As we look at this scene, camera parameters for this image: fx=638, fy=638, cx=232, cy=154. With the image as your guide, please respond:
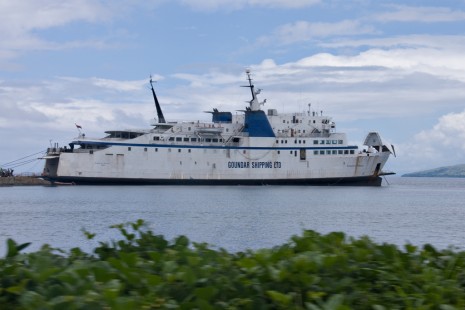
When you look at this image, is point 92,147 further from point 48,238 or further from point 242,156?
point 48,238

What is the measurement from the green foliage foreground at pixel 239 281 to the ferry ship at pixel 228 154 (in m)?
55.7

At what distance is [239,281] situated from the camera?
4.07m

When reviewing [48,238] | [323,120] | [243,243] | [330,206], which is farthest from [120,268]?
[323,120]

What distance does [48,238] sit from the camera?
72.0 feet

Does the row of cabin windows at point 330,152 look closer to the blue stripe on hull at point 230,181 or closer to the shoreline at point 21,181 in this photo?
the blue stripe on hull at point 230,181

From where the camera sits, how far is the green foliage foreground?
143 inches

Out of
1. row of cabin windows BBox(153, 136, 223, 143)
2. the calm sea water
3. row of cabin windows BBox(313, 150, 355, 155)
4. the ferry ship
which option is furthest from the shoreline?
row of cabin windows BBox(313, 150, 355, 155)

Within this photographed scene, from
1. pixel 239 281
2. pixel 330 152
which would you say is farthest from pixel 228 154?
pixel 239 281

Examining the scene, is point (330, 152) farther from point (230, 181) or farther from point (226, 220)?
point (226, 220)

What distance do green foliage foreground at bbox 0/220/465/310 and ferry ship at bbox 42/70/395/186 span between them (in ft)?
183

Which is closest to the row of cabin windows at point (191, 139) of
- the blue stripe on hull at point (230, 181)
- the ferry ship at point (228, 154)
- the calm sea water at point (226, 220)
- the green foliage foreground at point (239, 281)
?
the ferry ship at point (228, 154)

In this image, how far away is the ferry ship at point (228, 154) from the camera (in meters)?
59.7

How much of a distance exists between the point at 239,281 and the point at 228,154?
5860cm

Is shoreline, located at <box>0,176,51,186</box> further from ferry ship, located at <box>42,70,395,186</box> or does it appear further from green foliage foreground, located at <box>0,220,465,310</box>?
green foliage foreground, located at <box>0,220,465,310</box>
